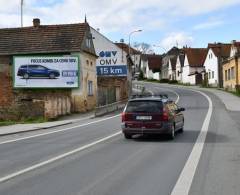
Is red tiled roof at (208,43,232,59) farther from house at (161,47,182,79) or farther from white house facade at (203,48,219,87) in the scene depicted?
house at (161,47,182,79)

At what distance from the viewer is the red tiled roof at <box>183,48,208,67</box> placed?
108m

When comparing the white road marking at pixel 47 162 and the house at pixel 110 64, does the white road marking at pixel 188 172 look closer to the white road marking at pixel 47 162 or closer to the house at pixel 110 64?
the white road marking at pixel 47 162

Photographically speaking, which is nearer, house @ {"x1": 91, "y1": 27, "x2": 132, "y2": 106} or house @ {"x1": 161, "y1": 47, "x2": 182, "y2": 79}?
house @ {"x1": 91, "y1": 27, "x2": 132, "y2": 106}

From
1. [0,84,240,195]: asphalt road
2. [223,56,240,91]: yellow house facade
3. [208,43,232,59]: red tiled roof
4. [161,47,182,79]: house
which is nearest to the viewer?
[0,84,240,195]: asphalt road

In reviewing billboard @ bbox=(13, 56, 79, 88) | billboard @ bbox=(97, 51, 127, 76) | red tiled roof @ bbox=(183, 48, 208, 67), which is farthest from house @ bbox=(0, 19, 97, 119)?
red tiled roof @ bbox=(183, 48, 208, 67)

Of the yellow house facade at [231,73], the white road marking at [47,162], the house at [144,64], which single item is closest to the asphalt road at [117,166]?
the white road marking at [47,162]

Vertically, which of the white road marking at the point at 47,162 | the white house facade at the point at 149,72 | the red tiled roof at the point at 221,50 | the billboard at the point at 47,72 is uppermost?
the red tiled roof at the point at 221,50

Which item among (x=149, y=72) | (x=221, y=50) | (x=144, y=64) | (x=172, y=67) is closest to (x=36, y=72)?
(x=221, y=50)

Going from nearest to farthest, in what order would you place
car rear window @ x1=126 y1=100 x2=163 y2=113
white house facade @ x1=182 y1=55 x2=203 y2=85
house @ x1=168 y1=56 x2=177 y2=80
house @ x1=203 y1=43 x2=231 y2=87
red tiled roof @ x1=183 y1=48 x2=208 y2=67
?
car rear window @ x1=126 y1=100 x2=163 y2=113
house @ x1=203 y1=43 x2=231 y2=87
white house facade @ x1=182 y1=55 x2=203 y2=85
red tiled roof @ x1=183 y1=48 x2=208 y2=67
house @ x1=168 y1=56 x2=177 y2=80

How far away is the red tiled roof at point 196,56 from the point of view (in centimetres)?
10812

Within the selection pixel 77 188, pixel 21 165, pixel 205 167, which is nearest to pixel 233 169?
pixel 205 167

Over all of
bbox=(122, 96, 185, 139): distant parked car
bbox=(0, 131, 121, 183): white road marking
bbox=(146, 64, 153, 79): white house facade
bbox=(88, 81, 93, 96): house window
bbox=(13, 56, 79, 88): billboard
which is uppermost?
bbox=(146, 64, 153, 79): white house facade

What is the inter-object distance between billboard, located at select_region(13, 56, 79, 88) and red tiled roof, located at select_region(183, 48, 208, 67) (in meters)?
67.6

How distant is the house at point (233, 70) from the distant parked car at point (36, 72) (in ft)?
92.2
